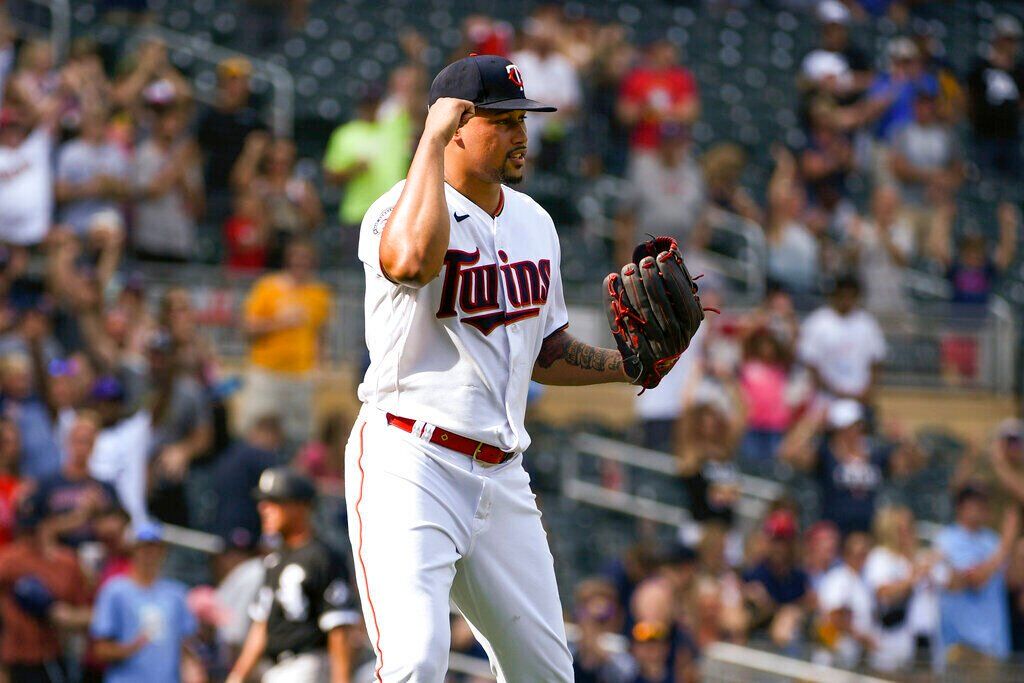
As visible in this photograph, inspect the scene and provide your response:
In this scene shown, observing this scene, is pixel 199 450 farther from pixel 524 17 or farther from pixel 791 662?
pixel 524 17

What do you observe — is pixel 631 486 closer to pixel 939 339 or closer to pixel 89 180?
pixel 939 339

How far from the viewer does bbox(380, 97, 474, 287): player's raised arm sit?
13.2 feet

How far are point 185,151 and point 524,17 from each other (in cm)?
413

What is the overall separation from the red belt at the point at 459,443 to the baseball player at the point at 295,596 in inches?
106

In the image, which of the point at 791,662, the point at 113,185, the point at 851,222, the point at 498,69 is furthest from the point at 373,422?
the point at 851,222

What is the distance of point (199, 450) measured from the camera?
9.98m

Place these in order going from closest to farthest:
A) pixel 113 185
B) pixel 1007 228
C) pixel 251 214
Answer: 1. pixel 113 185
2. pixel 251 214
3. pixel 1007 228

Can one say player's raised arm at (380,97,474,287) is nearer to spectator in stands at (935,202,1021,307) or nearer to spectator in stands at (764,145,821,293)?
spectator in stands at (764,145,821,293)

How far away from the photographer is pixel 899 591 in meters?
10.3

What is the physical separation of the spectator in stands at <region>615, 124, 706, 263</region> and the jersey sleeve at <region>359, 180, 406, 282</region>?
8.53 meters

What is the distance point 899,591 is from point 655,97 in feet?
17.3

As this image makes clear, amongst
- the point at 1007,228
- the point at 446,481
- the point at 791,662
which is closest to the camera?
the point at 446,481

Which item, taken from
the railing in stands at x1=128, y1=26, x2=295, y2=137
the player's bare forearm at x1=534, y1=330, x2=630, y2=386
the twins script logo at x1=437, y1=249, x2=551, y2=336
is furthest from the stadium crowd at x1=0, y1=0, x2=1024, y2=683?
the twins script logo at x1=437, y1=249, x2=551, y2=336

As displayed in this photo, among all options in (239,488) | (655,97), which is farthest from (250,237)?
(655,97)
